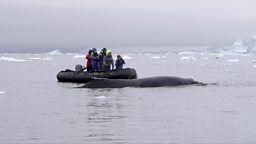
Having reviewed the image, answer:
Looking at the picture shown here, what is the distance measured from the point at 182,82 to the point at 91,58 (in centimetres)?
Result: 564

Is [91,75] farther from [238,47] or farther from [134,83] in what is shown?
[238,47]

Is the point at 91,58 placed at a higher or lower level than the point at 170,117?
higher

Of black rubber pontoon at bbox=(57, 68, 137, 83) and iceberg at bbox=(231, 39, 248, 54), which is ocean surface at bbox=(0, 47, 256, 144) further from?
iceberg at bbox=(231, 39, 248, 54)

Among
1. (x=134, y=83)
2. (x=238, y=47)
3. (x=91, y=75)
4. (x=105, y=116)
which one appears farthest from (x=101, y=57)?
(x=238, y=47)

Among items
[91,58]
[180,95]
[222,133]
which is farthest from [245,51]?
[222,133]

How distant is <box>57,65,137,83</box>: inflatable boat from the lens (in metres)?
23.9

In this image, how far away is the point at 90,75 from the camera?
24.7 meters

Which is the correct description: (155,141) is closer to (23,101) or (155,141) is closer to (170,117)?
(170,117)

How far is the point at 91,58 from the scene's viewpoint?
25.4 meters

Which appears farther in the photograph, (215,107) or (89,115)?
(215,107)

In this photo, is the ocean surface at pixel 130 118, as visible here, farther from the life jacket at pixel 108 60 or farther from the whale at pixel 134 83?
the life jacket at pixel 108 60

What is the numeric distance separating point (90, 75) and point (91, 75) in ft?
0.22

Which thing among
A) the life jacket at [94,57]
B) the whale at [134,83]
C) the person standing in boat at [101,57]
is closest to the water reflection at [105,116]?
the whale at [134,83]

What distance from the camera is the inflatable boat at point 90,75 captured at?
23.9 meters
